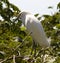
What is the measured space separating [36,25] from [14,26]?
137 cm

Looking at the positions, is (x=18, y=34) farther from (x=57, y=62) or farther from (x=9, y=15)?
(x=57, y=62)

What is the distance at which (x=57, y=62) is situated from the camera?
1553 mm

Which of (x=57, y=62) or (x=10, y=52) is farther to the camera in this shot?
(x=10, y=52)

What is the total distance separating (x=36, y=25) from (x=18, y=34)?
4.76ft

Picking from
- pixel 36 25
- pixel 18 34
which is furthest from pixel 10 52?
pixel 36 25

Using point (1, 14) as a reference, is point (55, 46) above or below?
below

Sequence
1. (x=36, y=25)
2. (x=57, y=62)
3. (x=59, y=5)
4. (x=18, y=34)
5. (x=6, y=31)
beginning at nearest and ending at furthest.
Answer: (x=57, y=62) → (x=18, y=34) → (x=6, y=31) → (x=59, y=5) → (x=36, y=25)

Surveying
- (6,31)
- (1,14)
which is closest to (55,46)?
(6,31)

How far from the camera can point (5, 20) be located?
2.45 meters

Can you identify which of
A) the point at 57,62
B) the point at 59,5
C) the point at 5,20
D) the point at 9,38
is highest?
the point at 59,5

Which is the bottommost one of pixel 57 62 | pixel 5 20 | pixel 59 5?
pixel 57 62

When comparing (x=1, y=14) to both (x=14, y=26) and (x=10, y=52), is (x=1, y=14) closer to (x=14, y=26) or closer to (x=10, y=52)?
(x=14, y=26)

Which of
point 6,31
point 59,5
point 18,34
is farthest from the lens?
point 59,5

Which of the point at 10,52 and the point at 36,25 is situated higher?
the point at 36,25
